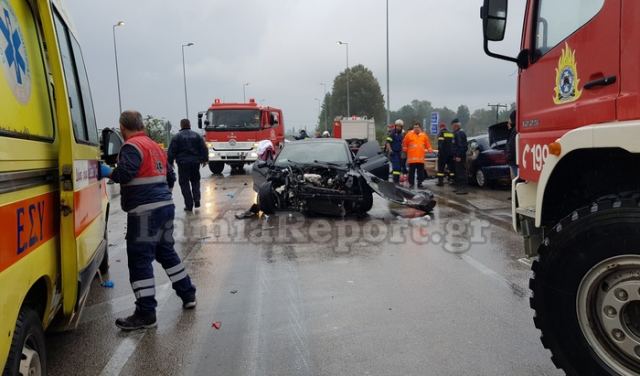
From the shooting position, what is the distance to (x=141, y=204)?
4.11m

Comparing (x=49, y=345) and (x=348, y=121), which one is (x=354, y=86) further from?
(x=49, y=345)

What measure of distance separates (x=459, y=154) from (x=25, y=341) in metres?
11.7

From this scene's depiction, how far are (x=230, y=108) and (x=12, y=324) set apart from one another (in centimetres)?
1869

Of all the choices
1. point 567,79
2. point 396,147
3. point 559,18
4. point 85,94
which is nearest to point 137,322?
point 85,94

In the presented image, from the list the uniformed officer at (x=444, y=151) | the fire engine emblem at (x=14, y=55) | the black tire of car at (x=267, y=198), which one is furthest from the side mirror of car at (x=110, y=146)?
the uniformed officer at (x=444, y=151)

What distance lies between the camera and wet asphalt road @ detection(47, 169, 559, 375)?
3.36 meters

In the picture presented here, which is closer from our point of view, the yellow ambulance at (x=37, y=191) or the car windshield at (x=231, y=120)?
the yellow ambulance at (x=37, y=191)

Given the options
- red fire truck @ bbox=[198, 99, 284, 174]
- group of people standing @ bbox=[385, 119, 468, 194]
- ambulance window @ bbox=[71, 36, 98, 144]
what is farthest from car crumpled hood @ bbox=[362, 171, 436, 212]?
red fire truck @ bbox=[198, 99, 284, 174]

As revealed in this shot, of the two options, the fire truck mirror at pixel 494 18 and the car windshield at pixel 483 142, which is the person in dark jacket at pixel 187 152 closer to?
the fire truck mirror at pixel 494 18

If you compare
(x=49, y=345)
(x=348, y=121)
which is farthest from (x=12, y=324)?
(x=348, y=121)

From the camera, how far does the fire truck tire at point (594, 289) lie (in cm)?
236

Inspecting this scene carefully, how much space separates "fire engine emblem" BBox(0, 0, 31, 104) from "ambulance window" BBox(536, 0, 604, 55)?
2.88 m

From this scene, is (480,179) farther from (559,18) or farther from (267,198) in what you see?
(559,18)
